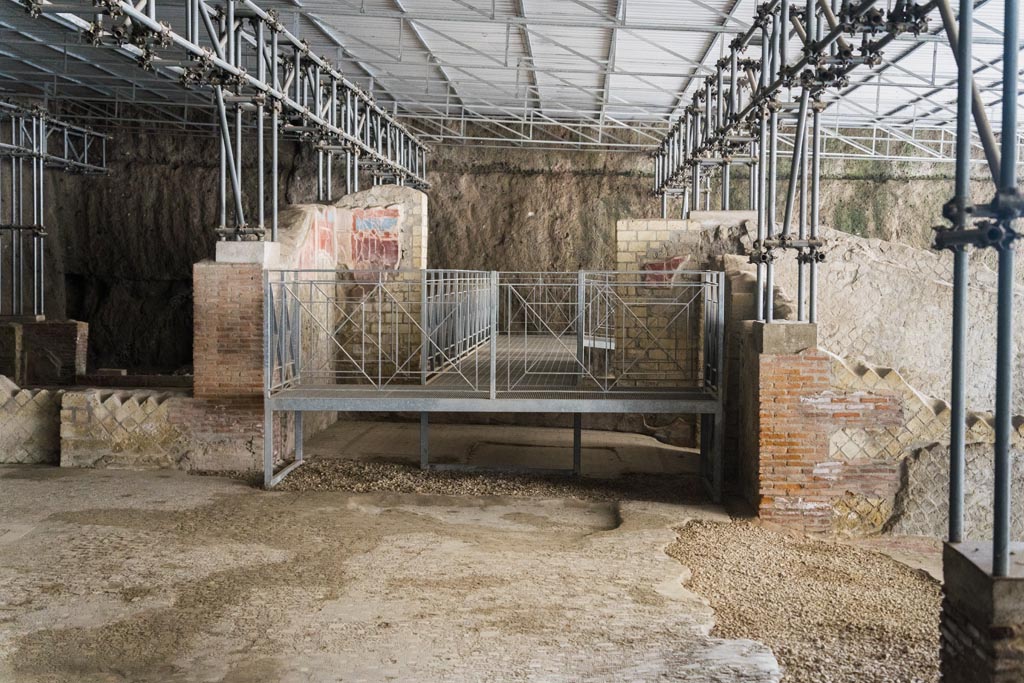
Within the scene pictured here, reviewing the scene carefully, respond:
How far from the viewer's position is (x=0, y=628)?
6164mm

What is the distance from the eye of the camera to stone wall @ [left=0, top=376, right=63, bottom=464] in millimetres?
11438

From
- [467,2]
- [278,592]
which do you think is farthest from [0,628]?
[467,2]

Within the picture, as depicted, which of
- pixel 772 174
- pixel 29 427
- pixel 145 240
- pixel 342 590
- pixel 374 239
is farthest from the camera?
pixel 145 240

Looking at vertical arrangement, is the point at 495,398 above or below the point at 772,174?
below

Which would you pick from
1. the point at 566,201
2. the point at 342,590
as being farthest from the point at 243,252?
the point at 566,201

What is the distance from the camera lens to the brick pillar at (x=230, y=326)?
11062 millimetres

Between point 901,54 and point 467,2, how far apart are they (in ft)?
25.4

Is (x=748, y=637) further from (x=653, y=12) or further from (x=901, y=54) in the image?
(x=901, y=54)

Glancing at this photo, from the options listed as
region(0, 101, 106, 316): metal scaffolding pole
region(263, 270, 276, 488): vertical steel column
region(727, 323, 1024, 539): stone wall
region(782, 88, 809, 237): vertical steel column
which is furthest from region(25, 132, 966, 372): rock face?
region(727, 323, 1024, 539): stone wall

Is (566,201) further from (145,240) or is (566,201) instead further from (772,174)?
(772,174)

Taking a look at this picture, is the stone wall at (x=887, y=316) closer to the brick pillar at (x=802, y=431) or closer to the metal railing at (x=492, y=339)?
the metal railing at (x=492, y=339)

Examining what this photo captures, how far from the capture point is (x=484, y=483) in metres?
10.8

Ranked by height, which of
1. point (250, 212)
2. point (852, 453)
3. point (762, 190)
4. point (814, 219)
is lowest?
point (852, 453)

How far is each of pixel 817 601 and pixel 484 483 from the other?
15.3ft
